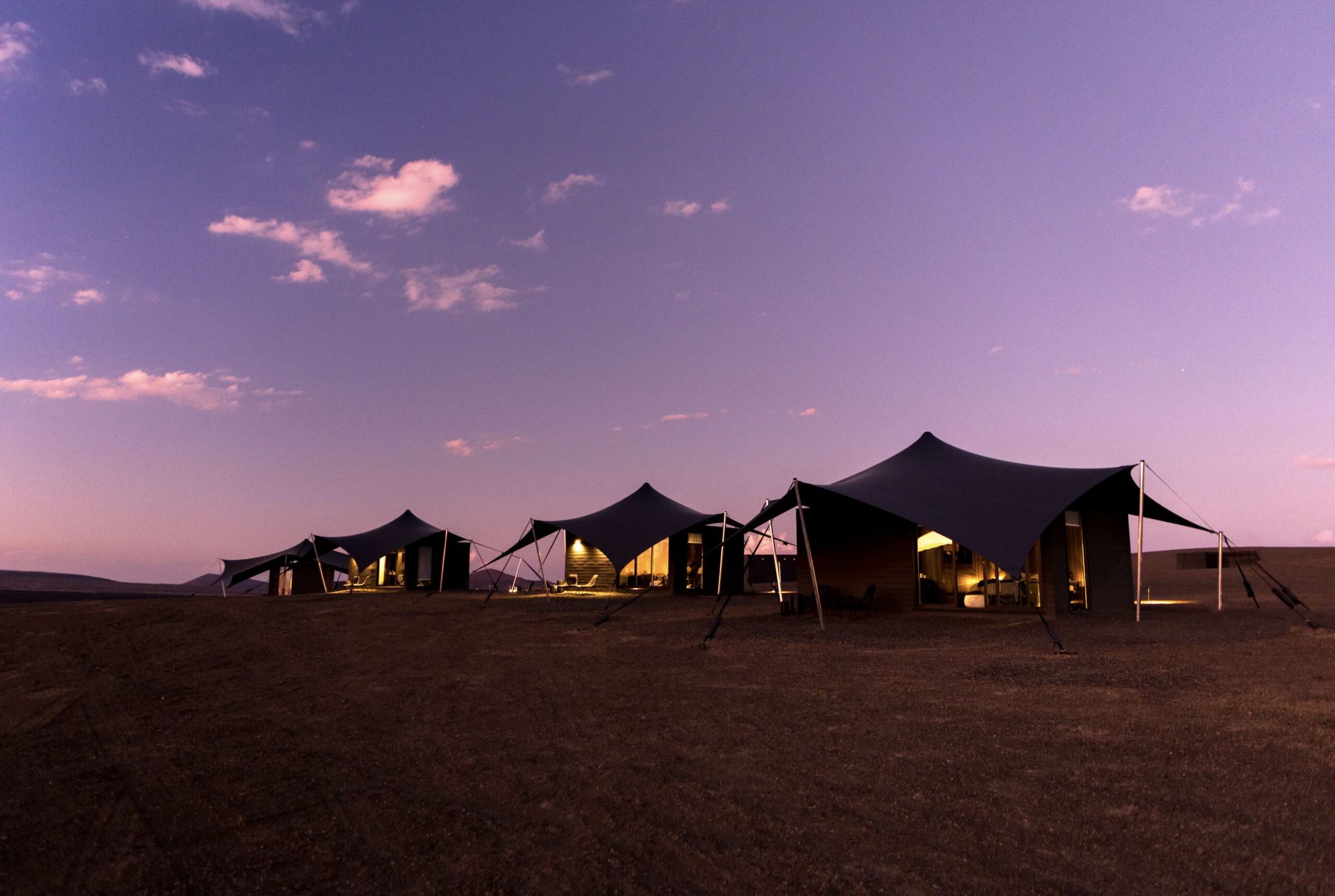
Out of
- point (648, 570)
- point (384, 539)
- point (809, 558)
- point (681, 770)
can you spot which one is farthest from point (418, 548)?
point (681, 770)

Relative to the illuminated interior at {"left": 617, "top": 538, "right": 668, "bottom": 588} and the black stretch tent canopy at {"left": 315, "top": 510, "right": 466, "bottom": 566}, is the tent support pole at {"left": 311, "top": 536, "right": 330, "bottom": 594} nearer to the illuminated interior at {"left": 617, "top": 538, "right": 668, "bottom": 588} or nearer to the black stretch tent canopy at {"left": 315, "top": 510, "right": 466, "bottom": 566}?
the black stretch tent canopy at {"left": 315, "top": 510, "right": 466, "bottom": 566}

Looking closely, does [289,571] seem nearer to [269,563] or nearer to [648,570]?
[269,563]

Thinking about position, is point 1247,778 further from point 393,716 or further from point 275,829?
point 393,716

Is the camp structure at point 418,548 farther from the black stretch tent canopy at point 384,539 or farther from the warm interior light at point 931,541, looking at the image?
the warm interior light at point 931,541

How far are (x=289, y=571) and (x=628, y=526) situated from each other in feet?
53.3

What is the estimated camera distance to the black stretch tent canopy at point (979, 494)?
1198cm

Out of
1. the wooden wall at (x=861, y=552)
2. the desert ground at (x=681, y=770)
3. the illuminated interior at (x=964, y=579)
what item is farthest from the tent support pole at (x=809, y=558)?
the illuminated interior at (x=964, y=579)

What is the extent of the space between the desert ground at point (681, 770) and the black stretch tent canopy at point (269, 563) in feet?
69.5

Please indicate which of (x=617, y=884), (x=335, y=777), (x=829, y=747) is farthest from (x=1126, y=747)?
(x=335, y=777)

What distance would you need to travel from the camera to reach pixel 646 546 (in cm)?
2123

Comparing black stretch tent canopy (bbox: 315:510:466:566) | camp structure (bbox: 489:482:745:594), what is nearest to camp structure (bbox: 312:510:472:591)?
black stretch tent canopy (bbox: 315:510:466:566)

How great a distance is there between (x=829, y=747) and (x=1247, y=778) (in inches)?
92.4

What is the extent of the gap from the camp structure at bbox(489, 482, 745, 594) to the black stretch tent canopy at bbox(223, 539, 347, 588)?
9.99 m

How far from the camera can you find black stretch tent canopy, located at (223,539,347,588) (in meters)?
30.2
